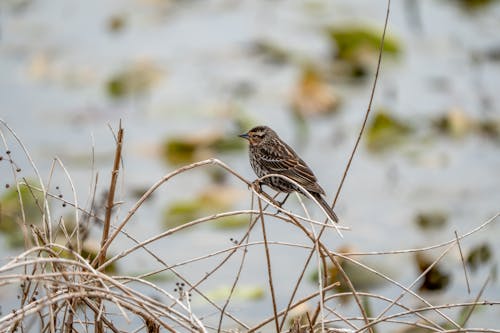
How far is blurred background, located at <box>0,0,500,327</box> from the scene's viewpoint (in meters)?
8.52

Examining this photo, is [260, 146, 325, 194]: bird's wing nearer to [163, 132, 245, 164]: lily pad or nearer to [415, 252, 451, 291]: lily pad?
[415, 252, 451, 291]: lily pad

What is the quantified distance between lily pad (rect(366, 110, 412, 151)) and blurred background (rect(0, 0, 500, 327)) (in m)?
0.01

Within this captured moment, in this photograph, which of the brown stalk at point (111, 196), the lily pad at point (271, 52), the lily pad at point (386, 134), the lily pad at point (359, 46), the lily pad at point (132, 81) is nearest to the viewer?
the brown stalk at point (111, 196)

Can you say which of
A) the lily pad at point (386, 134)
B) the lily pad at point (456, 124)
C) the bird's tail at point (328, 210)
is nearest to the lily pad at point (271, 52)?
the lily pad at point (386, 134)

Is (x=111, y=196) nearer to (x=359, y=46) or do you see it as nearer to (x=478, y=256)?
(x=478, y=256)

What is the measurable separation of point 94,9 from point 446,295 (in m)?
5.88

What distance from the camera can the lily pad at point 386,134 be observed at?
31.4ft

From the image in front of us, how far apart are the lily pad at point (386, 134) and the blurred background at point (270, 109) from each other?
0.04 feet

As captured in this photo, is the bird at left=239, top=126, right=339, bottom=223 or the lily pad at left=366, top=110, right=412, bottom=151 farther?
the lily pad at left=366, top=110, right=412, bottom=151

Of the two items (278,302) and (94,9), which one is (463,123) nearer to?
(278,302)

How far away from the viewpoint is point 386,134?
9617mm

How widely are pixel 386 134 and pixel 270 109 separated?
3.84 ft

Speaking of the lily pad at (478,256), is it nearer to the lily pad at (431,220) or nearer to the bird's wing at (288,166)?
the lily pad at (431,220)

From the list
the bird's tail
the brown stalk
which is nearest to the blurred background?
the bird's tail
